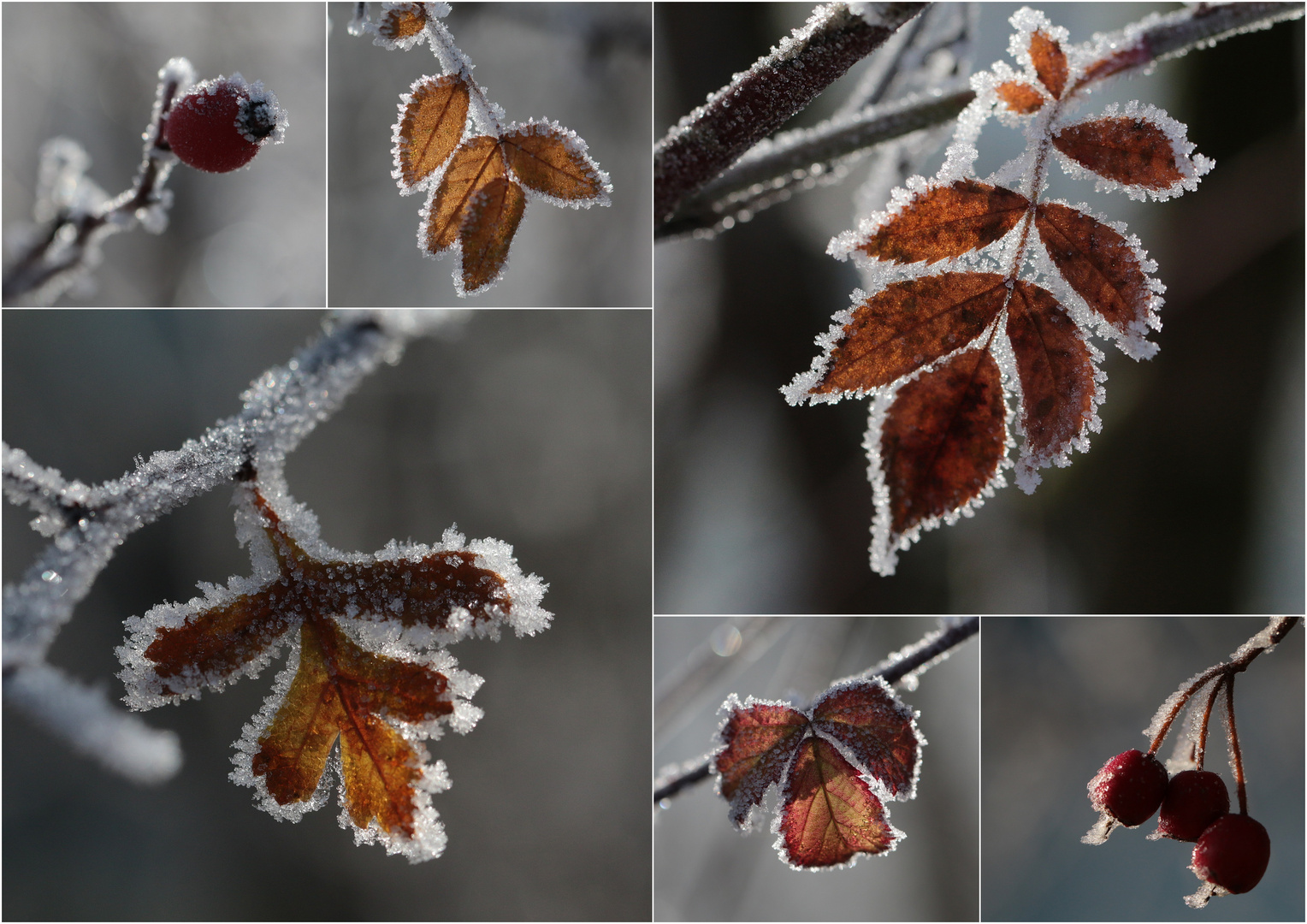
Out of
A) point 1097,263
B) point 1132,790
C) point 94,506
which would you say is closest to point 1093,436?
point 1132,790

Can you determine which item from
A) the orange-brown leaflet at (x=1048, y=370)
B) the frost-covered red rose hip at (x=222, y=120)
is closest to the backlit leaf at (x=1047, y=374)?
the orange-brown leaflet at (x=1048, y=370)

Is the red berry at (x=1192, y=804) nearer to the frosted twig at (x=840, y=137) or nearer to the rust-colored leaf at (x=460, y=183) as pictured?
the frosted twig at (x=840, y=137)

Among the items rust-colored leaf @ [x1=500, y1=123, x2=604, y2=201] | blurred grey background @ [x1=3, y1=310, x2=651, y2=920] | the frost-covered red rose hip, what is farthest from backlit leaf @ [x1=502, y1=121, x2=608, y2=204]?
blurred grey background @ [x1=3, y1=310, x2=651, y2=920]

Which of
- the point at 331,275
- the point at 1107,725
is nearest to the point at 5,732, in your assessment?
the point at 331,275

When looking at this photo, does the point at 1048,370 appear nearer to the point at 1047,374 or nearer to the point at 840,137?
the point at 1047,374

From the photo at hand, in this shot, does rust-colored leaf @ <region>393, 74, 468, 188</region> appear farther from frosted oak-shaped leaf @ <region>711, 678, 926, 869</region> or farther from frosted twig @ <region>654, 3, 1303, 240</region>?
frosted oak-shaped leaf @ <region>711, 678, 926, 869</region>

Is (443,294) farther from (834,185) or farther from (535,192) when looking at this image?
(834,185)

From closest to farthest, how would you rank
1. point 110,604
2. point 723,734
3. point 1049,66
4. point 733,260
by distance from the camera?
point 1049,66 → point 723,734 → point 733,260 → point 110,604
